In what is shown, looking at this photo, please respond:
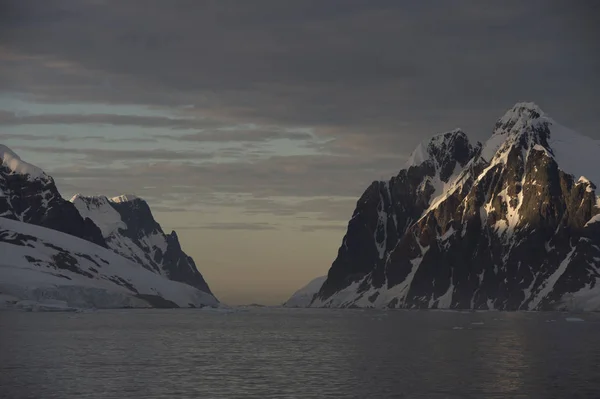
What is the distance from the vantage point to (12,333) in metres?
193

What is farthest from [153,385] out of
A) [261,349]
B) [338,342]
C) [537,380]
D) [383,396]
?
[338,342]

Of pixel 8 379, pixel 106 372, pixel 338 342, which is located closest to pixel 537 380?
pixel 106 372

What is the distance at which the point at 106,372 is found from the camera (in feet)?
364

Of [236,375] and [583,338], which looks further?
[583,338]

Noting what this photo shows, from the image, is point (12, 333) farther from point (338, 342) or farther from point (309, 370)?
point (309, 370)

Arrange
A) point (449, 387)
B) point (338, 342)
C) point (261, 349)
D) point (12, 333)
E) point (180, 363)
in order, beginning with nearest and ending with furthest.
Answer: point (449, 387)
point (180, 363)
point (261, 349)
point (338, 342)
point (12, 333)

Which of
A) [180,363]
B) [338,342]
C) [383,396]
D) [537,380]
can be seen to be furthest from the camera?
[338,342]

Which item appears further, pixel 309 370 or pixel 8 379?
pixel 309 370

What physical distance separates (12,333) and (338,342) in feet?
217

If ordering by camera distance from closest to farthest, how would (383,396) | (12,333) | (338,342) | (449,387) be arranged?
(383,396), (449,387), (338,342), (12,333)

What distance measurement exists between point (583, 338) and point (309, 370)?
8868 centimetres

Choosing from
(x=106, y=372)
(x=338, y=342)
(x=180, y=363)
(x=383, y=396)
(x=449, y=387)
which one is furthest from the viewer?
(x=338, y=342)

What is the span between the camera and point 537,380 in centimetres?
10338

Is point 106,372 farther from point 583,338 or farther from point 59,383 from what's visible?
point 583,338
